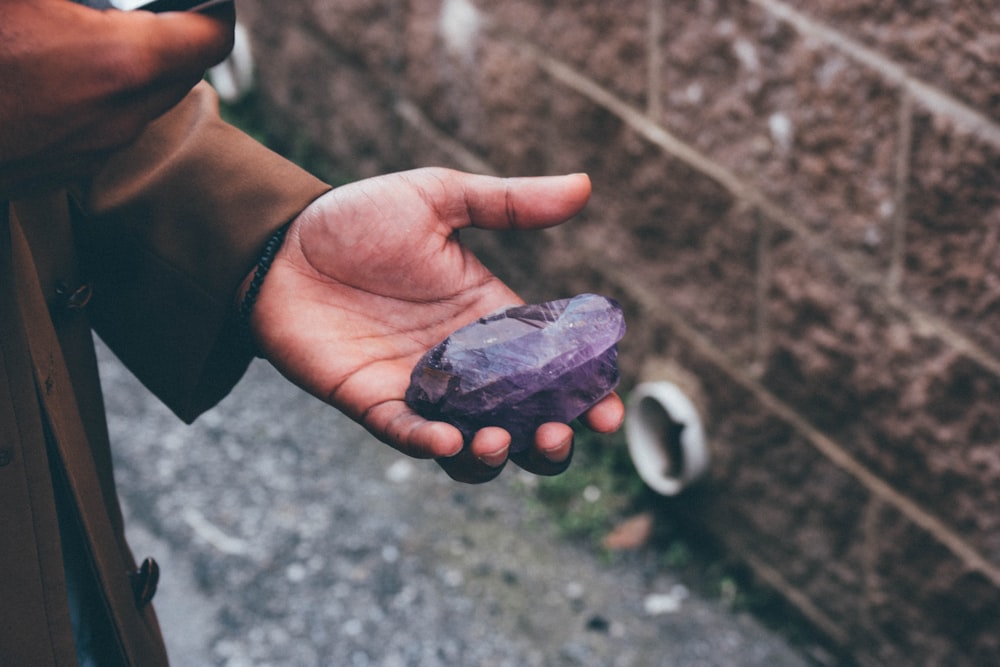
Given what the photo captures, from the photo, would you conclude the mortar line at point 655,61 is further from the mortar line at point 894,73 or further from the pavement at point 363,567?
the pavement at point 363,567

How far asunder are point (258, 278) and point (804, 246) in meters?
1.14

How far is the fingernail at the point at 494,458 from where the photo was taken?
1.31 m

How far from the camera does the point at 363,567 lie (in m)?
2.66

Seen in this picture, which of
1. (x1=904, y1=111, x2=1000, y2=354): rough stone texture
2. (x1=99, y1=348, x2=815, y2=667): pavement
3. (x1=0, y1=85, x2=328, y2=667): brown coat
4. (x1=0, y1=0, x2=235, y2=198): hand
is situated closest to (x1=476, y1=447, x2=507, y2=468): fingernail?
(x1=0, y1=85, x2=328, y2=667): brown coat

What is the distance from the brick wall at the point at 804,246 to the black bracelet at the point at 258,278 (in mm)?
1065

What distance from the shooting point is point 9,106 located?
3.33 ft

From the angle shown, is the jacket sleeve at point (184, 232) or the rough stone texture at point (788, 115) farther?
the rough stone texture at point (788, 115)

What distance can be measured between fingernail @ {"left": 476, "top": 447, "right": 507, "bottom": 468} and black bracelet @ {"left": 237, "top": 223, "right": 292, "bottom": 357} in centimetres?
41

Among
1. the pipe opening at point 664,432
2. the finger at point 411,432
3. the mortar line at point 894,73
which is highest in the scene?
the mortar line at point 894,73

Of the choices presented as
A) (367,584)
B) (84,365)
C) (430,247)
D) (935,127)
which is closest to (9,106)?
(84,365)

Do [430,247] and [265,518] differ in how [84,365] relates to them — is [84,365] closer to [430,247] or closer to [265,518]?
[430,247]

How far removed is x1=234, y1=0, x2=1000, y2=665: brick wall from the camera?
185 centimetres

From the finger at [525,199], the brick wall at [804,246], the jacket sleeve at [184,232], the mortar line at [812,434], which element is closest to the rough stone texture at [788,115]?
the brick wall at [804,246]

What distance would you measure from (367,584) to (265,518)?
0.36 meters
